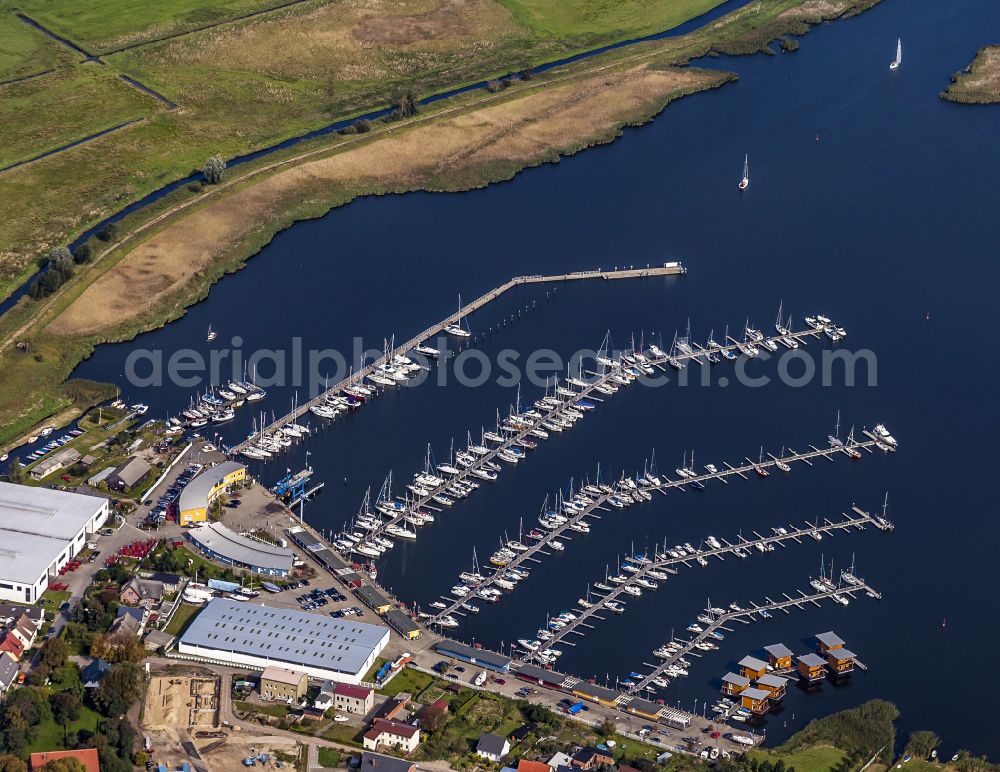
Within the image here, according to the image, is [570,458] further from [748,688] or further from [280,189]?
[280,189]

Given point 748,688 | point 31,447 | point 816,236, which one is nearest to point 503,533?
point 748,688

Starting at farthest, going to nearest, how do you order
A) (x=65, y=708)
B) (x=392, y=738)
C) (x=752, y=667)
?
(x=752, y=667)
(x=65, y=708)
(x=392, y=738)

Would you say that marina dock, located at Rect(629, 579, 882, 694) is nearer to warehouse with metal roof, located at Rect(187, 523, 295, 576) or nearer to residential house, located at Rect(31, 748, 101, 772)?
warehouse with metal roof, located at Rect(187, 523, 295, 576)

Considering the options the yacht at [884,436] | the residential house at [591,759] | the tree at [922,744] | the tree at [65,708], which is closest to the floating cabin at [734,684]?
the tree at [922,744]

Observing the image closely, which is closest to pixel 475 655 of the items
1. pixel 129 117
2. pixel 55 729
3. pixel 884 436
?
pixel 55 729

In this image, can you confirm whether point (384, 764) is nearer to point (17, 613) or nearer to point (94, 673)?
point (94, 673)

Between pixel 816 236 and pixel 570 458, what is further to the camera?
pixel 816 236

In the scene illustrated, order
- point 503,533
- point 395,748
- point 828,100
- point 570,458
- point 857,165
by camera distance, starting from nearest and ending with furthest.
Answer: point 395,748
point 503,533
point 570,458
point 857,165
point 828,100
